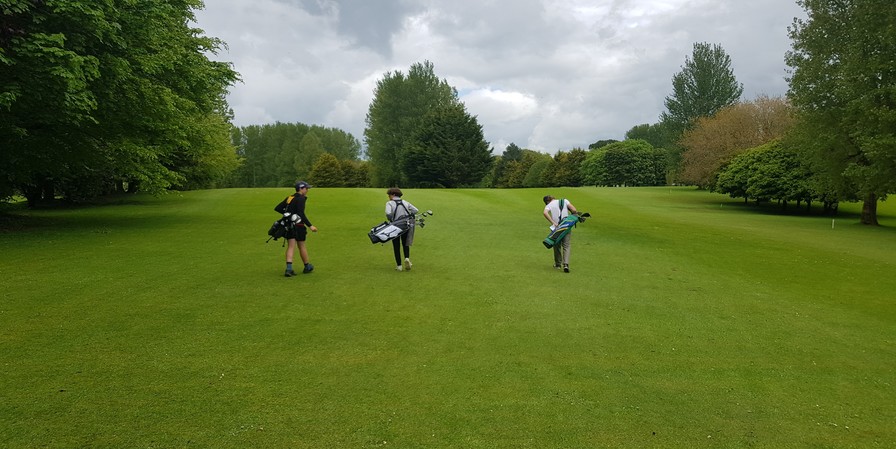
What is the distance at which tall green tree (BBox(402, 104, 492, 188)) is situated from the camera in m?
69.9

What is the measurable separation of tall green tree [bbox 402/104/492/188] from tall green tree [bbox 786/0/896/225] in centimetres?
4367

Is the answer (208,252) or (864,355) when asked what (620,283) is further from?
(208,252)

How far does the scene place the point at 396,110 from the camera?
86.1 meters

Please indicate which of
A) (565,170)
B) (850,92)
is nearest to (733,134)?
(850,92)

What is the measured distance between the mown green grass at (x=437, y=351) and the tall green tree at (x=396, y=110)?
232 ft

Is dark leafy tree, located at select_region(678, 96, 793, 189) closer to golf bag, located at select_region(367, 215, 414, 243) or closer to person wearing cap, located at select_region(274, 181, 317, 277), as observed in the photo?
golf bag, located at select_region(367, 215, 414, 243)

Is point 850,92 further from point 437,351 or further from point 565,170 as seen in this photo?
point 565,170

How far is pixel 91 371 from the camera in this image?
5805 millimetres

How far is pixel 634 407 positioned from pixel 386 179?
81859 millimetres

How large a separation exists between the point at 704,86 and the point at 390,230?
258ft

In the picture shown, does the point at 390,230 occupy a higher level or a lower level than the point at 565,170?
lower

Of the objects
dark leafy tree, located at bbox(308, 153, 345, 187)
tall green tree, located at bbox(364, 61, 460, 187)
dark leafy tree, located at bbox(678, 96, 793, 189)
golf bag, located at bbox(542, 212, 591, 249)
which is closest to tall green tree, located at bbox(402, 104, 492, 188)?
tall green tree, located at bbox(364, 61, 460, 187)

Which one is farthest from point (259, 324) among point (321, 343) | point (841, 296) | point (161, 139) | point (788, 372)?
point (161, 139)

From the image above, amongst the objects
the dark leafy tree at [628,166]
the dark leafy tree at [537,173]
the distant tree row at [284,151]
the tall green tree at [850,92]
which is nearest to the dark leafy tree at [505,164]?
the dark leafy tree at [537,173]
